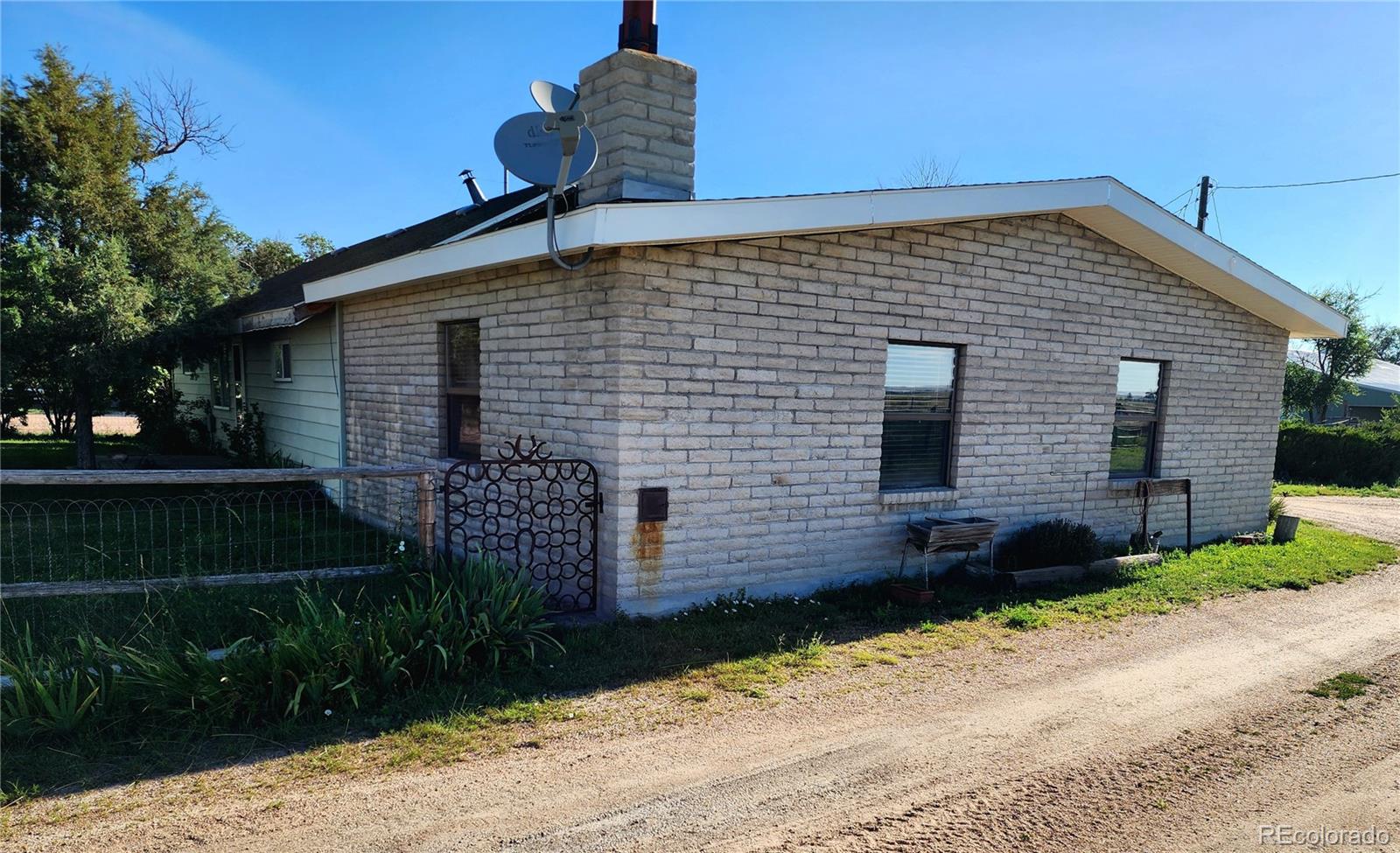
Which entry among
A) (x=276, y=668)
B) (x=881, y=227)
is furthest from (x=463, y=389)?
(x=881, y=227)

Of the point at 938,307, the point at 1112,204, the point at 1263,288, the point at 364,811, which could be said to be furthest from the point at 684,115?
the point at 1263,288

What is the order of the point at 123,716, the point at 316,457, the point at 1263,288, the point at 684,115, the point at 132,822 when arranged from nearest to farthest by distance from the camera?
the point at 132,822 → the point at 123,716 → the point at 684,115 → the point at 1263,288 → the point at 316,457

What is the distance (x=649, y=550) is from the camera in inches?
223

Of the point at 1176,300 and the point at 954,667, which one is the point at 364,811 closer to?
the point at 954,667

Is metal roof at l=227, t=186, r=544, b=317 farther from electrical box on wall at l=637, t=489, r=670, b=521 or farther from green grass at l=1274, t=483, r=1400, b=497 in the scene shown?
green grass at l=1274, t=483, r=1400, b=497

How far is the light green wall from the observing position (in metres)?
9.86

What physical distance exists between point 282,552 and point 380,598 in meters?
2.43

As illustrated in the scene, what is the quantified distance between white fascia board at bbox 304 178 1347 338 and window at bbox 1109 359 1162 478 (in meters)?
1.21

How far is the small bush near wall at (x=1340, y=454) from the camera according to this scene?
1803cm

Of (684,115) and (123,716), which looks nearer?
(123,716)

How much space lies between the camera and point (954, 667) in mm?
5109

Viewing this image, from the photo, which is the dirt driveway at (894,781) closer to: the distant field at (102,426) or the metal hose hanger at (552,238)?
the metal hose hanger at (552,238)

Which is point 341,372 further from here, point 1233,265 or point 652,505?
point 1233,265

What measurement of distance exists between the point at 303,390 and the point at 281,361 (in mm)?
1176
